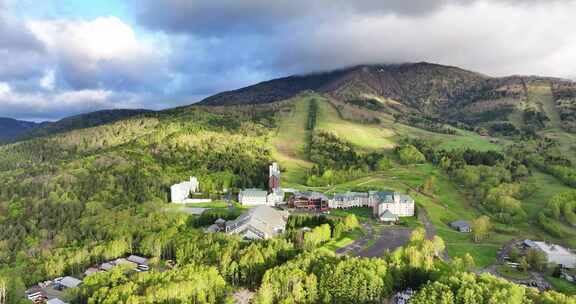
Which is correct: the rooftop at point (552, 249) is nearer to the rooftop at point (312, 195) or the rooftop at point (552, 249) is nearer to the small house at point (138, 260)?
the rooftop at point (312, 195)

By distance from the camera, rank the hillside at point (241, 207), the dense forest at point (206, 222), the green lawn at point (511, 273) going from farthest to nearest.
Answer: the green lawn at point (511, 273)
the hillside at point (241, 207)
the dense forest at point (206, 222)

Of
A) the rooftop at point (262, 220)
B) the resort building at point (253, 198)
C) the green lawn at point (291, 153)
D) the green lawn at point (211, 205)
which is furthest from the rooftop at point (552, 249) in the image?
the green lawn at point (291, 153)

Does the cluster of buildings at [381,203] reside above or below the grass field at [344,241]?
above

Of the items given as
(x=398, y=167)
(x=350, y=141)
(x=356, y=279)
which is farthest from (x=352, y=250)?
(x=350, y=141)

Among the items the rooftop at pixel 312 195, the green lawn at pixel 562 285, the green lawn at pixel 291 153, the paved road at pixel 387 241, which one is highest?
the green lawn at pixel 291 153

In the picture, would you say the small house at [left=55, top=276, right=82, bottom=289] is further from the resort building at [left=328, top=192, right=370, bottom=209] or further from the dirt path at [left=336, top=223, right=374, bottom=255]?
the resort building at [left=328, top=192, right=370, bottom=209]

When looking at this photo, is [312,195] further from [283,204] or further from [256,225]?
[256,225]

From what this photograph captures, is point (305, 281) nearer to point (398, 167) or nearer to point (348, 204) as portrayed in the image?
point (348, 204)

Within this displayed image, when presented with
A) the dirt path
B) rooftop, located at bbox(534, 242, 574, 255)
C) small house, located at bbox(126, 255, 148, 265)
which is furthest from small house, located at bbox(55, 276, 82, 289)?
rooftop, located at bbox(534, 242, 574, 255)
